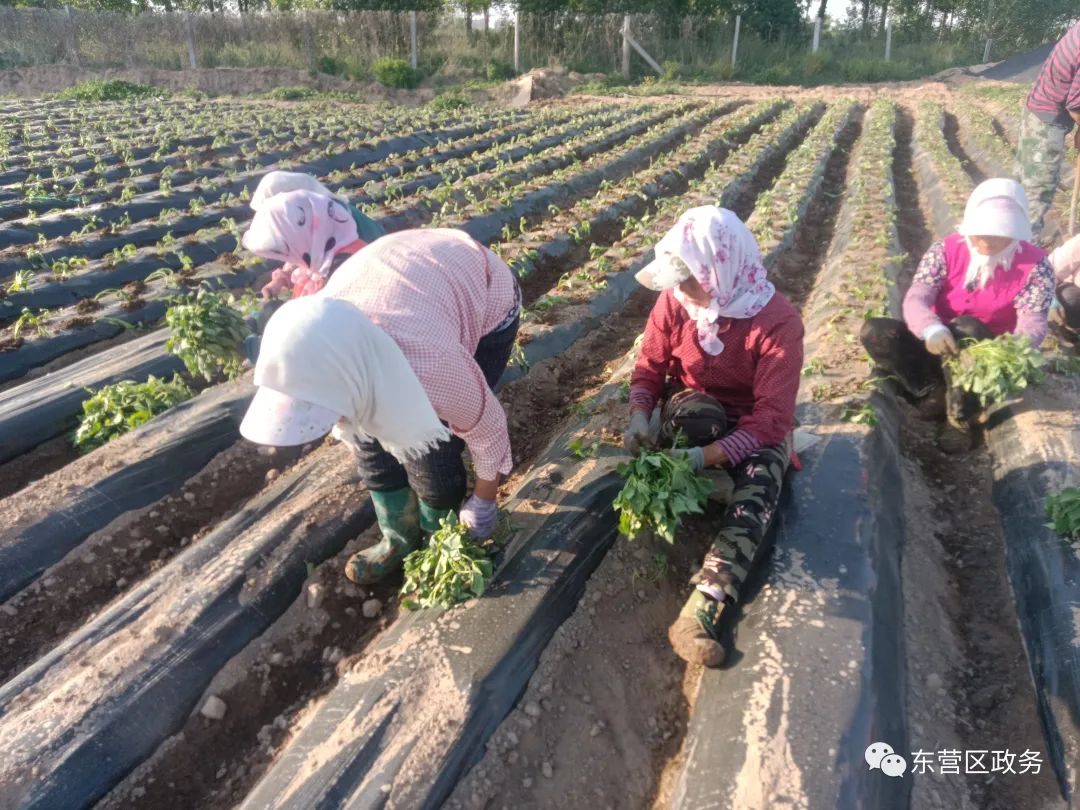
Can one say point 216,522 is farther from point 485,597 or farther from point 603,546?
point 603,546

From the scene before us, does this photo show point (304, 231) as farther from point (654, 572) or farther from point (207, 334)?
point (654, 572)

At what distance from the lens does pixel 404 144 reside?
38.0 ft

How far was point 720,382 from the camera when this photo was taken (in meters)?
2.95

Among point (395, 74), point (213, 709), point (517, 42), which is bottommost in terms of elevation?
point (213, 709)

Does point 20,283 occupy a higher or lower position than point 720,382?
lower

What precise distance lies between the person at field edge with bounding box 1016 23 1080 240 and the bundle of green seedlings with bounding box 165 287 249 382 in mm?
5328

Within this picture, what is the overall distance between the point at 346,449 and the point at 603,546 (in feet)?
4.61

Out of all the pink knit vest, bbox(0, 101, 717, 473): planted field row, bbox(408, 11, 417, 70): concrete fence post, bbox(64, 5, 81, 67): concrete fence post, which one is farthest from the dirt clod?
bbox(64, 5, 81, 67): concrete fence post

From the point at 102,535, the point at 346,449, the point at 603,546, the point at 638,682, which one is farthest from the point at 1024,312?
the point at 102,535

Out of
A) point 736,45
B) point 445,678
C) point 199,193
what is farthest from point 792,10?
point 445,678

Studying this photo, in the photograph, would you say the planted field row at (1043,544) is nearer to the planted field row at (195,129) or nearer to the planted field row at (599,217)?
the planted field row at (599,217)

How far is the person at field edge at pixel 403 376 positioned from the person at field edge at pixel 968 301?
2.25 metres

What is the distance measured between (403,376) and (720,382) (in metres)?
1.46

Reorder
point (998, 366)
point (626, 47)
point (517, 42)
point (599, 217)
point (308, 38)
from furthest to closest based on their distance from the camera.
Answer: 1. point (626, 47)
2. point (308, 38)
3. point (517, 42)
4. point (599, 217)
5. point (998, 366)
